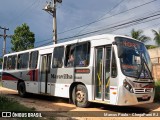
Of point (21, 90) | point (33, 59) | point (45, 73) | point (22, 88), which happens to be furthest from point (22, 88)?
point (45, 73)

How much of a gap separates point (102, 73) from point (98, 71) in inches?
12.3

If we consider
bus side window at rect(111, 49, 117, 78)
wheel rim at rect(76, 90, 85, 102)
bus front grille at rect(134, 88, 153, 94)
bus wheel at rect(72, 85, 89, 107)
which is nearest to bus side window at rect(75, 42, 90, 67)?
bus wheel at rect(72, 85, 89, 107)

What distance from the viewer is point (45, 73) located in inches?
617

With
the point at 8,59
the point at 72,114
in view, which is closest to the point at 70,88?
the point at 72,114

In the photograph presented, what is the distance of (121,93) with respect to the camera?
10766mm

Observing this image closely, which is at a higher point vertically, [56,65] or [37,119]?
[56,65]

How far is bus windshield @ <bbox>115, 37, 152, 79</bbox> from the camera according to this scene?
11.2 meters

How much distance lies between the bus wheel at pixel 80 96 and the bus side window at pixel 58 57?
5.94 feet

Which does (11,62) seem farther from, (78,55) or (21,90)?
(78,55)

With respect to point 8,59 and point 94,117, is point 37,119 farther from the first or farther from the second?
point 8,59

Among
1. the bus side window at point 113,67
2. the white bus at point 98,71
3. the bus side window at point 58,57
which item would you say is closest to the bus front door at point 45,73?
the white bus at point 98,71

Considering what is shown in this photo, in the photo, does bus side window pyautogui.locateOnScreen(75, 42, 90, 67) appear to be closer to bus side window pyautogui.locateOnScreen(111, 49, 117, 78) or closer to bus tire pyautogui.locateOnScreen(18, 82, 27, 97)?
bus side window pyautogui.locateOnScreen(111, 49, 117, 78)

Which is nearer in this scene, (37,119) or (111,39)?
(37,119)

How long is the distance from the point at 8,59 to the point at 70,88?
8.32 m
